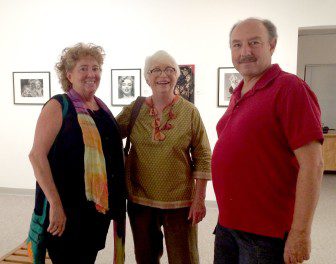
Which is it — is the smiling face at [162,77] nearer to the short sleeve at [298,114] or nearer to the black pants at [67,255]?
the short sleeve at [298,114]

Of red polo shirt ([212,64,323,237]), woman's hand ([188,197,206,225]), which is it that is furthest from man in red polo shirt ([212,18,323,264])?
woman's hand ([188,197,206,225])

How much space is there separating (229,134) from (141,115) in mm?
663

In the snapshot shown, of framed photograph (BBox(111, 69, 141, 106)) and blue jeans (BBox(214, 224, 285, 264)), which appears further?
framed photograph (BBox(111, 69, 141, 106))

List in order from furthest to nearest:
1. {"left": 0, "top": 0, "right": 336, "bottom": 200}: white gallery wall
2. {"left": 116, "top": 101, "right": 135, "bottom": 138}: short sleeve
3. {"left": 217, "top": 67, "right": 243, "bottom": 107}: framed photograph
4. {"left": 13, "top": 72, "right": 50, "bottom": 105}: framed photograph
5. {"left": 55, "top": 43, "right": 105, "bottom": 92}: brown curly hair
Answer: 1. {"left": 13, "top": 72, "right": 50, "bottom": 105}: framed photograph
2. {"left": 217, "top": 67, "right": 243, "bottom": 107}: framed photograph
3. {"left": 0, "top": 0, "right": 336, "bottom": 200}: white gallery wall
4. {"left": 116, "top": 101, "right": 135, "bottom": 138}: short sleeve
5. {"left": 55, "top": 43, "right": 105, "bottom": 92}: brown curly hair

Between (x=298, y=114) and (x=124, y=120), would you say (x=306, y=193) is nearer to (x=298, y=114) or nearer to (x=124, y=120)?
(x=298, y=114)

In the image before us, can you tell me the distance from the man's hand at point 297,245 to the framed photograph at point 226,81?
283 cm

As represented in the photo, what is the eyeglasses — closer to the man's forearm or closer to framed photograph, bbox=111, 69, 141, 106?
→ the man's forearm

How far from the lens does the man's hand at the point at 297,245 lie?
43.6 inches

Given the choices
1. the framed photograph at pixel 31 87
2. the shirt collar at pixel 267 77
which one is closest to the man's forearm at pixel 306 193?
the shirt collar at pixel 267 77

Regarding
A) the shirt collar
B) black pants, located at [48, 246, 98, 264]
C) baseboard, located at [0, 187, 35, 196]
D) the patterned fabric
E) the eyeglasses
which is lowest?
baseboard, located at [0, 187, 35, 196]

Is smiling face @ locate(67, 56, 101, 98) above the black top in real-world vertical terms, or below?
above

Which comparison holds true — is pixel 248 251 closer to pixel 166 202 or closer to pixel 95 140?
pixel 166 202

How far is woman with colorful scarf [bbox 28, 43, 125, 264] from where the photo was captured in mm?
1488

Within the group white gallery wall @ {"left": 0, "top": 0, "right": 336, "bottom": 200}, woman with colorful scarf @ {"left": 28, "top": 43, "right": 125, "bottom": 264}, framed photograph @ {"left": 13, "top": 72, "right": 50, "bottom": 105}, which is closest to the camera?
woman with colorful scarf @ {"left": 28, "top": 43, "right": 125, "bottom": 264}
